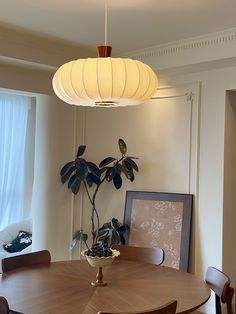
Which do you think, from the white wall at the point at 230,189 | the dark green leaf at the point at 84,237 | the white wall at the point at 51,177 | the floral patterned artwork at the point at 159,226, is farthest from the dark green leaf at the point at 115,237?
the white wall at the point at 230,189

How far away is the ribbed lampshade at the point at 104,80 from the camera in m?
2.27

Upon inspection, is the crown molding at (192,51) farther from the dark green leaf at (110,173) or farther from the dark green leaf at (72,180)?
the dark green leaf at (72,180)

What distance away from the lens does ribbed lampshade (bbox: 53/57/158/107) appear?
2266mm

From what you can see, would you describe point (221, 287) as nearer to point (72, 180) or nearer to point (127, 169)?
point (127, 169)

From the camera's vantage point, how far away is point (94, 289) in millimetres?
2396

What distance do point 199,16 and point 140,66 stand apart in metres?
1.21

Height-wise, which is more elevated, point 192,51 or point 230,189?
point 192,51

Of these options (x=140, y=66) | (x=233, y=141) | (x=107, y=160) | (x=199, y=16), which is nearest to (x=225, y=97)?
(x=233, y=141)

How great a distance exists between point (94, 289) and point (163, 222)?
199cm

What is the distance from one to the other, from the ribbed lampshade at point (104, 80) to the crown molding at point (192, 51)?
1498 millimetres

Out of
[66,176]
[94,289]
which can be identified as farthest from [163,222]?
[94,289]

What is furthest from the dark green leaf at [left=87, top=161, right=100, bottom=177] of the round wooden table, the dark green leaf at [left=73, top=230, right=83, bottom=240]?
the round wooden table

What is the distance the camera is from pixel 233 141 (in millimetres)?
4129

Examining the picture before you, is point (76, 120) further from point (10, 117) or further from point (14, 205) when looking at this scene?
point (14, 205)
